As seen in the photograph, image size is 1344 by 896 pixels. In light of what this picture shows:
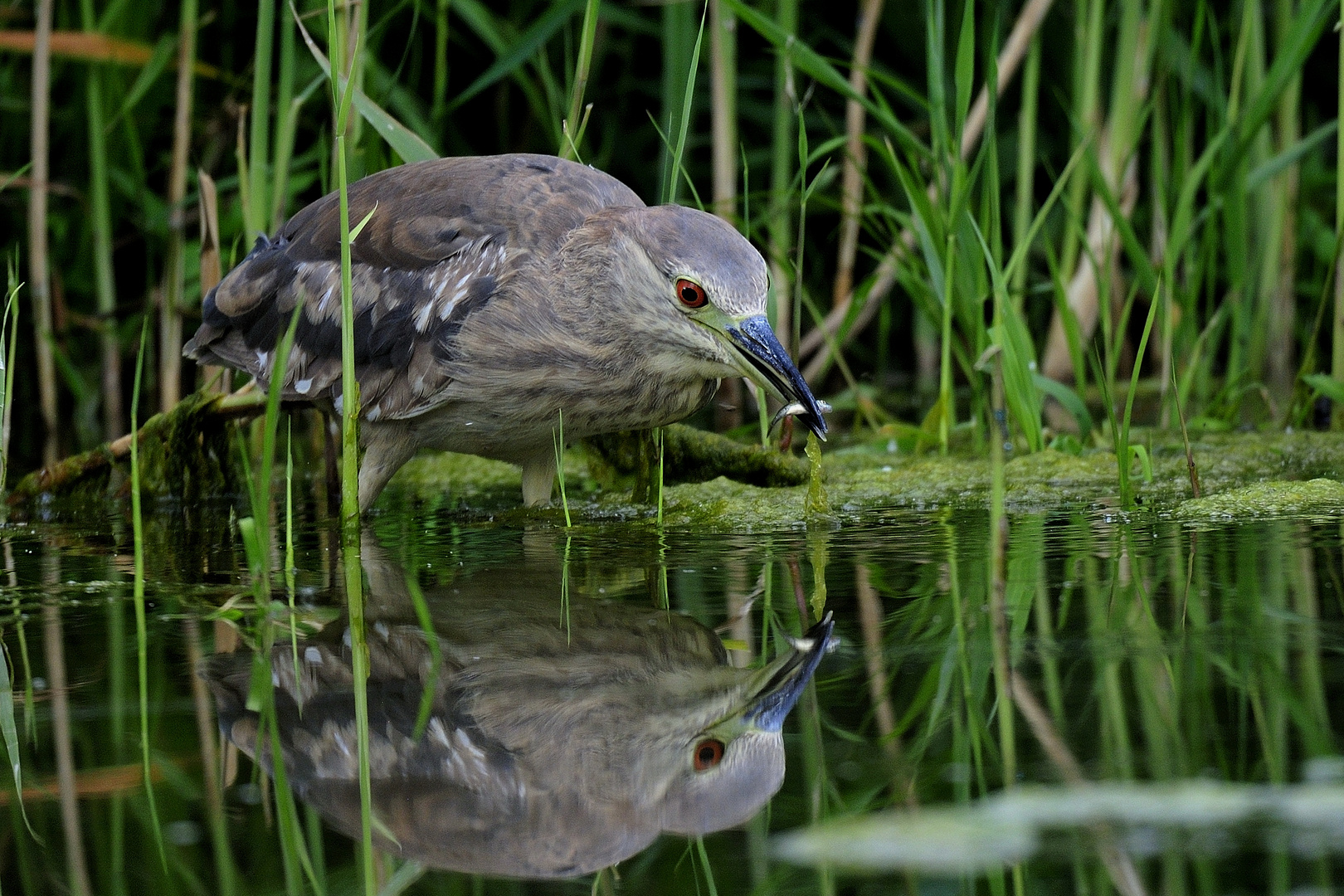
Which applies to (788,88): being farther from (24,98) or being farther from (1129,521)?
(24,98)

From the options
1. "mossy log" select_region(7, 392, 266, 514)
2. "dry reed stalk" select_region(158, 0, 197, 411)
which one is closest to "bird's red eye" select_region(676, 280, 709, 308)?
"mossy log" select_region(7, 392, 266, 514)

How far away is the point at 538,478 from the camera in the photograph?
416 centimetres

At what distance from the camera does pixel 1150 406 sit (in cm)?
579

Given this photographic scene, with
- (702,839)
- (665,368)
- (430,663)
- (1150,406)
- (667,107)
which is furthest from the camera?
(1150,406)

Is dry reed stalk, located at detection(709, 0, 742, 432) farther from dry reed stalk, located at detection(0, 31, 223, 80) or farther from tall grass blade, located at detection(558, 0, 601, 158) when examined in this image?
dry reed stalk, located at detection(0, 31, 223, 80)

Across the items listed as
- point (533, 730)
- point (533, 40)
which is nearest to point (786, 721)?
point (533, 730)

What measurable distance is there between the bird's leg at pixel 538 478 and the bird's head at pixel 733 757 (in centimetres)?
209

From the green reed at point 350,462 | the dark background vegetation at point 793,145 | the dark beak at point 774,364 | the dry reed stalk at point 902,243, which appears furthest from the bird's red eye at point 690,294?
the dry reed stalk at point 902,243

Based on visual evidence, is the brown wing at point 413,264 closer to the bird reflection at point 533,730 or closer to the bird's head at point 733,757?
the bird reflection at point 533,730

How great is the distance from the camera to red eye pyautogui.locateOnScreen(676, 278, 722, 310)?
11.2ft

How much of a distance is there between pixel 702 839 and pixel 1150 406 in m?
4.63

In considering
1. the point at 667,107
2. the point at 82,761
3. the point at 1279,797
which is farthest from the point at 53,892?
the point at 667,107

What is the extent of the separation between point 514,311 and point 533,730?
1925mm

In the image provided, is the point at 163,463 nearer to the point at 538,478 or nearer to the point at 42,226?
the point at 538,478
